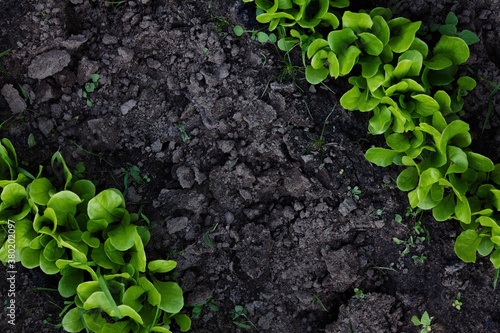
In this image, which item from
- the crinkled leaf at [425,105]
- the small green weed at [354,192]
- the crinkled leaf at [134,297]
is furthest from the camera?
the small green weed at [354,192]

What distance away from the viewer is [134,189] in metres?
2.24

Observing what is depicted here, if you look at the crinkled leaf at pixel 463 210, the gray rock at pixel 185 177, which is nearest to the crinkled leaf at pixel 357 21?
the crinkled leaf at pixel 463 210

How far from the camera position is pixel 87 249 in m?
2.00

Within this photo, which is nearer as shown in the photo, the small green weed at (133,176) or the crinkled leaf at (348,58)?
the crinkled leaf at (348,58)

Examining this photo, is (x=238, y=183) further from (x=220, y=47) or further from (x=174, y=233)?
(x=220, y=47)

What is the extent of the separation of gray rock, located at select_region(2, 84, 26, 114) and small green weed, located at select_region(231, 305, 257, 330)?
1.51 m

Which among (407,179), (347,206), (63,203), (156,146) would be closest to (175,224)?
(156,146)

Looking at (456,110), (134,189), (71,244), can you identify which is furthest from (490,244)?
(71,244)

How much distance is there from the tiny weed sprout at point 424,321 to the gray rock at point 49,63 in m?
2.18

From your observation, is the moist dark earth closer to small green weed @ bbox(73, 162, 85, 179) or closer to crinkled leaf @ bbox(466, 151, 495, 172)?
small green weed @ bbox(73, 162, 85, 179)

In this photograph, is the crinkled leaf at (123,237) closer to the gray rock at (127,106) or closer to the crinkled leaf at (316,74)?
the gray rock at (127,106)

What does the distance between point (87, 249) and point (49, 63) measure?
0.95 meters

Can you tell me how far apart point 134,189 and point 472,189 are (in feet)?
5.34

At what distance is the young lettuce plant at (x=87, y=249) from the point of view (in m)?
1.94
